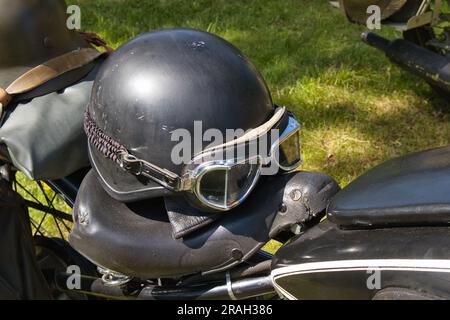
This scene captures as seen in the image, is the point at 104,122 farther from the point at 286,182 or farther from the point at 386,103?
the point at 386,103

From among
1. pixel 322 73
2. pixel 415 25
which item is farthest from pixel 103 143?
pixel 322 73

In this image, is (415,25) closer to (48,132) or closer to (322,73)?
(322,73)

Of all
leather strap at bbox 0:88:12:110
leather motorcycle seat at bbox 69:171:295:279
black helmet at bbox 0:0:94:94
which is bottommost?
leather motorcycle seat at bbox 69:171:295:279

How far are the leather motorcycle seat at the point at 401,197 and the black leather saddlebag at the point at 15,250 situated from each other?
881 mm

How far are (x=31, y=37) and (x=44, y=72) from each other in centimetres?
9

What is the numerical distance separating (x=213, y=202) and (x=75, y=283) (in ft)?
1.98

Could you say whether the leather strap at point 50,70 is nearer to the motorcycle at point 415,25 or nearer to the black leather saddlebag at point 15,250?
the black leather saddlebag at point 15,250

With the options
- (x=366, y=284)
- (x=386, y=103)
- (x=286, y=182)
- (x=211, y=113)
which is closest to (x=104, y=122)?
(x=211, y=113)

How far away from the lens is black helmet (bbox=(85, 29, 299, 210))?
116cm

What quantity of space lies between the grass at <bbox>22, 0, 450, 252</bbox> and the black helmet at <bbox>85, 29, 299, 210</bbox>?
1.35 m

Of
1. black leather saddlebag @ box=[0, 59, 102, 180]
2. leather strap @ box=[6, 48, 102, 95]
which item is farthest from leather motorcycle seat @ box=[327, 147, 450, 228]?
leather strap @ box=[6, 48, 102, 95]

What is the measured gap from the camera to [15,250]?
5.13ft

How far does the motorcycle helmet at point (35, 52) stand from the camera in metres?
1.41

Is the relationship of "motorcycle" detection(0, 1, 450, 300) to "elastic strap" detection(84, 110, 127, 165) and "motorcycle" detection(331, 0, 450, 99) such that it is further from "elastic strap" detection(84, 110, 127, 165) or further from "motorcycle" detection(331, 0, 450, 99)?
"motorcycle" detection(331, 0, 450, 99)
